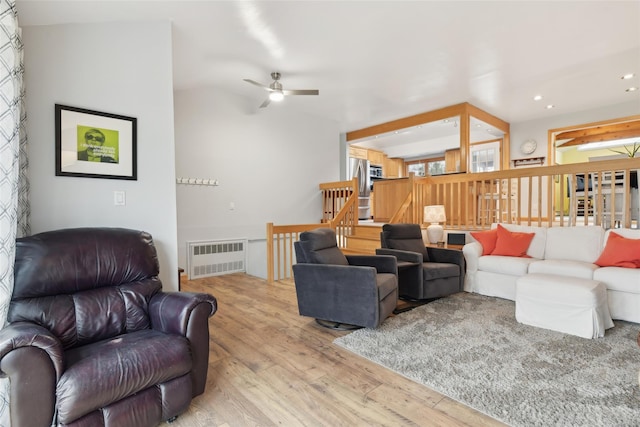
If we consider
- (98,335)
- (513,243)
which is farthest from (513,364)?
(98,335)

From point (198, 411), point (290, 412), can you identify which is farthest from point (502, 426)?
point (198, 411)

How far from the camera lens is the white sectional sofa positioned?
3.00m

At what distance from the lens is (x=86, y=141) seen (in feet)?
7.88

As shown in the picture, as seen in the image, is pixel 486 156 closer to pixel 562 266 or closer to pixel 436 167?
pixel 436 167

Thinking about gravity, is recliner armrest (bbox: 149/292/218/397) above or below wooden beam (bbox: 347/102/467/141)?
below

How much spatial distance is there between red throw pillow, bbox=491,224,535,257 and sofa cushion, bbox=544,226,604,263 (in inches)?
9.1

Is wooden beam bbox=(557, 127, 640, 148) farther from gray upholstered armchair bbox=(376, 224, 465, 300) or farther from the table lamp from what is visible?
gray upholstered armchair bbox=(376, 224, 465, 300)

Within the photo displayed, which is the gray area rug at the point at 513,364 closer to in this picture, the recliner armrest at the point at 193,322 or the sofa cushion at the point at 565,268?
the sofa cushion at the point at 565,268

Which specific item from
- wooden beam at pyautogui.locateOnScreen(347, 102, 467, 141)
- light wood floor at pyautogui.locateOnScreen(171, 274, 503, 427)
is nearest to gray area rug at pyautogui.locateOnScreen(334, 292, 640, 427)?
light wood floor at pyautogui.locateOnScreen(171, 274, 503, 427)

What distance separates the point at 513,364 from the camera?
221 cm

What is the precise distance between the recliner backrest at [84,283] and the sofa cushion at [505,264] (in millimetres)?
3739

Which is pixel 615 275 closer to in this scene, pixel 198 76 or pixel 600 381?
pixel 600 381

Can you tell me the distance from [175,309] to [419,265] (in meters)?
2.67

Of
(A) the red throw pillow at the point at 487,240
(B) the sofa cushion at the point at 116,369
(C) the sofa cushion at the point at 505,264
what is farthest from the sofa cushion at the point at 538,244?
(B) the sofa cushion at the point at 116,369
